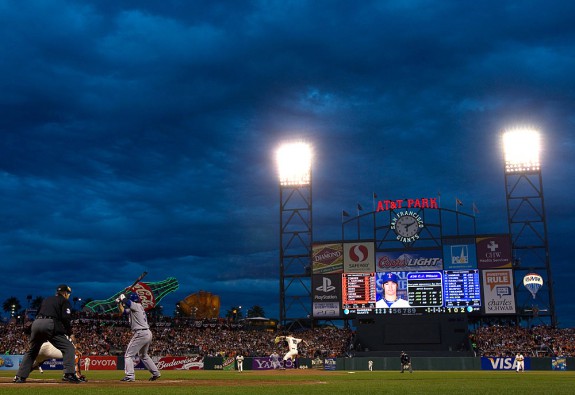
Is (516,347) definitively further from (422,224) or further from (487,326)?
(422,224)

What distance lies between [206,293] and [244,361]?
166 feet

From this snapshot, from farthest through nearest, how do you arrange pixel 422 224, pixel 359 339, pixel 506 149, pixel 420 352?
pixel 506 149
pixel 422 224
pixel 359 339
pixel 420 352

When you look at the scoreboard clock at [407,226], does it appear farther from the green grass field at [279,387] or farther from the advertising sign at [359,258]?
the green grass field at [279,387]

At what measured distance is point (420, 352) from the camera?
5731cm

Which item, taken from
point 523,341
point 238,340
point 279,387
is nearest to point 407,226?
point 523,341

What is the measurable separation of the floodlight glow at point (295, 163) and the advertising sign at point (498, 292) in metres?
24.3

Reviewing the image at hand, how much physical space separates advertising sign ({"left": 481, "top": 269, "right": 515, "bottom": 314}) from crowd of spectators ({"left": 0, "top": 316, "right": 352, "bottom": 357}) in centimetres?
1598

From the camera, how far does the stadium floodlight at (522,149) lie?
7031 cm

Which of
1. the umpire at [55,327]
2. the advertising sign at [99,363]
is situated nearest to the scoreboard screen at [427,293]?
the advertising sign at [99,363]

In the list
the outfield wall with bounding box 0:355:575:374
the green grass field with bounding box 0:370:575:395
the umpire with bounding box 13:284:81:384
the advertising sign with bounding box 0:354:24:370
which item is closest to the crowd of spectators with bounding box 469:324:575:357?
the outfield wall with bounding box 0:355:575:374

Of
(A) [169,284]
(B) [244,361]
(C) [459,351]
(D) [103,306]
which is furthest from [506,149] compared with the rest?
(D) [103,306]

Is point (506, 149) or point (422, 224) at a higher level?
point (506, 149)

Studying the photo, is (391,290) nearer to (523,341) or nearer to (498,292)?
(498,292)

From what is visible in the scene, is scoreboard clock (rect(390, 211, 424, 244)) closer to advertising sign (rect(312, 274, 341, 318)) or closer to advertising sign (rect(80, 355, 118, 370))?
advertising sign (rect(312, 274, 341, 318))
